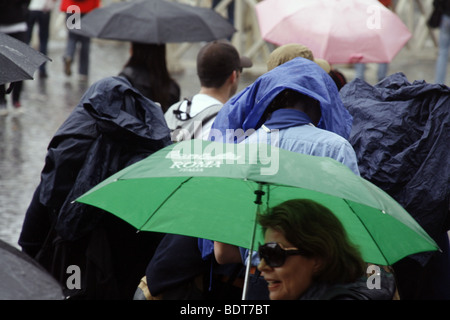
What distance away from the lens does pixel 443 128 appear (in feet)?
13.9

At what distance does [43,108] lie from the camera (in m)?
10.4

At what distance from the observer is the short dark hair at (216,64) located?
533 centimetres

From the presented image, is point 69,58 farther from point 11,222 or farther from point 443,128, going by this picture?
point 443,128

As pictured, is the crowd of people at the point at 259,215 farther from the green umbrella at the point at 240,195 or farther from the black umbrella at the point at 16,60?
the black umbrella at the point at 16,60

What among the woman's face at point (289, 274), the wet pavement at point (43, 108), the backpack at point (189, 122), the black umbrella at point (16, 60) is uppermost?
the black umbrella at point (16, 60)

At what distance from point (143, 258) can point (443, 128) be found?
1.57 meters

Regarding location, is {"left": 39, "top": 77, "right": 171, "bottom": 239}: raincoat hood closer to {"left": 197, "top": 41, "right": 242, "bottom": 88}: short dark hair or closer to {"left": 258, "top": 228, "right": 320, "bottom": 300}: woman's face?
{"left": 197, "top": 41, "right": 242, "bottom": 88}: short dark hair

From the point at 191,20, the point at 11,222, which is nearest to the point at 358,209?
the point at 11,222

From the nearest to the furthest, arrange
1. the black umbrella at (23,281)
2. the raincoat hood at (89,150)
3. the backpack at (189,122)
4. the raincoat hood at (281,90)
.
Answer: the black umbrella at (23,281), the raincoat hood at (281,90), the raincoat hood at (89,150), the backpack at (189,122)

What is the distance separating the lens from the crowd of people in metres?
3.06

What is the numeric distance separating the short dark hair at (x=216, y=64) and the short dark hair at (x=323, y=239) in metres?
2.35

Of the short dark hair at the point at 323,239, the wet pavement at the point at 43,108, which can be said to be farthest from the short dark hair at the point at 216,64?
the short dark hair at the point at 323,239

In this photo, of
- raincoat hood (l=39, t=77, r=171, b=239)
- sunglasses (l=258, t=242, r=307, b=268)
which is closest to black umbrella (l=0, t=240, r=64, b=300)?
sunglasses (l=258, t=242, r=307, b=268)

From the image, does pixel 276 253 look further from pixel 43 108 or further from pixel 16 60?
pixel 43 108
